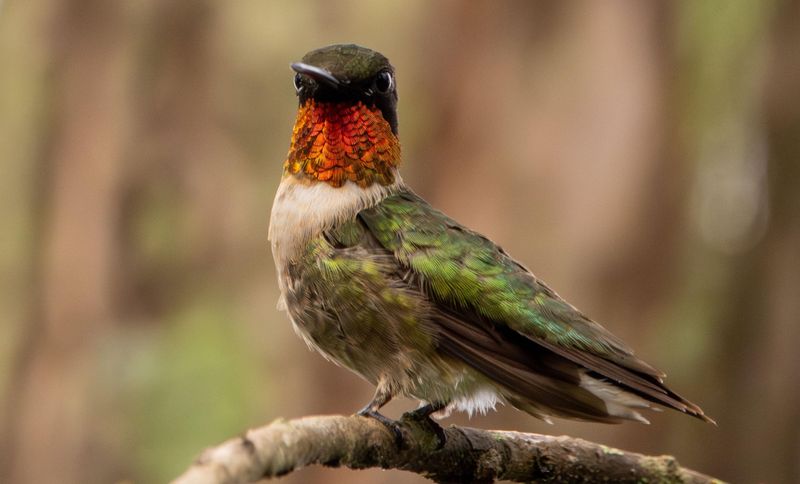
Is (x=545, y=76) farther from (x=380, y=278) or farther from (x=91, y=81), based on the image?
(x=380, y=278)

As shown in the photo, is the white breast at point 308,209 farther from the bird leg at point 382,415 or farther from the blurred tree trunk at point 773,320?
the blurred tree trunk at point 773,320

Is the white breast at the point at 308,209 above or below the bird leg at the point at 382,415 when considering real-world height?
above

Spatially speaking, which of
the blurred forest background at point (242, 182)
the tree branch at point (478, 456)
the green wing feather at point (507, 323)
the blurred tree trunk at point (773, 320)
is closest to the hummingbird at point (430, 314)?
the green wing feather at point (507, 323)

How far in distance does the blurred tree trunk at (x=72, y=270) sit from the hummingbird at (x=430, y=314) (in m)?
4.85

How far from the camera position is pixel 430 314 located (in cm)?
341

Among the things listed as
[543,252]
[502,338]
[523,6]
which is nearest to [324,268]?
[502,338]

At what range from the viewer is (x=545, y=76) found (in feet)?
24.7

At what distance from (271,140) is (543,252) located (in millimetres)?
2323

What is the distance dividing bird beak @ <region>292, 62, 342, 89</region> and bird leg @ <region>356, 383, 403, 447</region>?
986mm

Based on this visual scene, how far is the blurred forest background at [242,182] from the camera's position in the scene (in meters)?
7.53

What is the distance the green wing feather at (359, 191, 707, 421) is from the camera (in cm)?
332

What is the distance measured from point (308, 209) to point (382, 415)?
2.47 feet

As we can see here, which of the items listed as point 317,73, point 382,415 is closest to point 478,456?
point 382,415

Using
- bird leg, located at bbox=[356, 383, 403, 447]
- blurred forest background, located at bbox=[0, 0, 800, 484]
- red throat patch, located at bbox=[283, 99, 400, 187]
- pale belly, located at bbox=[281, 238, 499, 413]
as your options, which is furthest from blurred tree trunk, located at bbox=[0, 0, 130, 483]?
bird leg, located at bbox=[356, 383, 403, 447]
